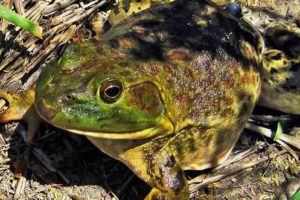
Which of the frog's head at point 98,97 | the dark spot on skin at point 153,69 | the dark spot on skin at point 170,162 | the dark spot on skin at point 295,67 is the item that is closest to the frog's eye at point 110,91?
the frog's head at point 98,97

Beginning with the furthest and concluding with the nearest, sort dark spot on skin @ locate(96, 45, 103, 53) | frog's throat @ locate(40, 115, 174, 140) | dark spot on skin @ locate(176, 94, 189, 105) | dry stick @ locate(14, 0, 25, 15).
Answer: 1. dry stick @ locate(14, 0, 25, 15)
2. dark spot on skin @ locate(176, 94, 189, 105)
3. dark spot on skin @ locate(96, 45, 103, 53)
4. frog's throat @ locate(40, 115, 174, 140)

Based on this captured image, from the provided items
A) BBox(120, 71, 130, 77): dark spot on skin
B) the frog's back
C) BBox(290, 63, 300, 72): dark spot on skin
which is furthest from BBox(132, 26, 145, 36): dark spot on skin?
BBox(290, 63, 300, 72): dark spot on skin

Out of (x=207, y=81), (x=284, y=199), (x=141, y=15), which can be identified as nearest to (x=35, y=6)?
(x=141, y=15)

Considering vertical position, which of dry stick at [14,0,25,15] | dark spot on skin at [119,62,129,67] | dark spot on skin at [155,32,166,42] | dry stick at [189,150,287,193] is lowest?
dry stick at [189,150,287,193]

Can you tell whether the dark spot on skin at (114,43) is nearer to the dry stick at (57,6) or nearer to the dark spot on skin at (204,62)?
the dark spot on skin at (204,62)

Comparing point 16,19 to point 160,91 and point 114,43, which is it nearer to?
point 114,43

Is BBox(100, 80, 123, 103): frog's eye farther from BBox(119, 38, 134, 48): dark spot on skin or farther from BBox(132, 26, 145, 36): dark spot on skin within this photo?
BBox(132, 26, 145, 36): dark spot on skin

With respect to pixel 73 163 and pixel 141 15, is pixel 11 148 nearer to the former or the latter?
pixel 73 163

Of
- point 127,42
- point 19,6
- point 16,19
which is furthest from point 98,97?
point 19,6

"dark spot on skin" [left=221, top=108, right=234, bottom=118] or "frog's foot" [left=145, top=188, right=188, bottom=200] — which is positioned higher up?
"dark spot on skin" [left=221, top=108, right=234, bottom=118]
